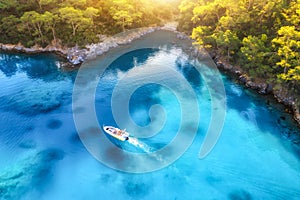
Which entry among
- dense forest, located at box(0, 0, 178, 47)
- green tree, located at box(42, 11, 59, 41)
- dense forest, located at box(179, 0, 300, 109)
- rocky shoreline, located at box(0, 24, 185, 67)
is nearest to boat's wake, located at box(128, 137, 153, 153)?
dense forest, located at box(179, 0, 300, 109)

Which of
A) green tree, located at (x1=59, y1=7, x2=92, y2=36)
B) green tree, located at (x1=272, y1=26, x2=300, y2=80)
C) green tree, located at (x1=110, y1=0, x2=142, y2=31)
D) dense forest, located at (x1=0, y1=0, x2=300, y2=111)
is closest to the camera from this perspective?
green tree, located at (x1=272, y1=26, x2=300, y2=80)

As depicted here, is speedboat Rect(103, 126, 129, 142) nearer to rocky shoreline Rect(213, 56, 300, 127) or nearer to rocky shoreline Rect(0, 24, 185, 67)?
rocky shoreline Rect(0, 24, 185, 67)

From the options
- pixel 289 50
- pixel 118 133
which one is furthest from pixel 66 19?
pixel 289 50

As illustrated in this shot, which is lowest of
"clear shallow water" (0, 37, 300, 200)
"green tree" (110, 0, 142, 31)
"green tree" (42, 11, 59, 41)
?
"clear shallow water" (0, 37, 300, 200)

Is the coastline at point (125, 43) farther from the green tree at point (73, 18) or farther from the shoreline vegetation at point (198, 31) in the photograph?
the green tree at point (73, 18)

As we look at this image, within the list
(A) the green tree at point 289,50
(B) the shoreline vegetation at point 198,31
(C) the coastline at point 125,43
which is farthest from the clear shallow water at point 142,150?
(A) the green tree at point 289,50

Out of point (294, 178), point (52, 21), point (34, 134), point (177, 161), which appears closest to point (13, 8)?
point (52, 21)
